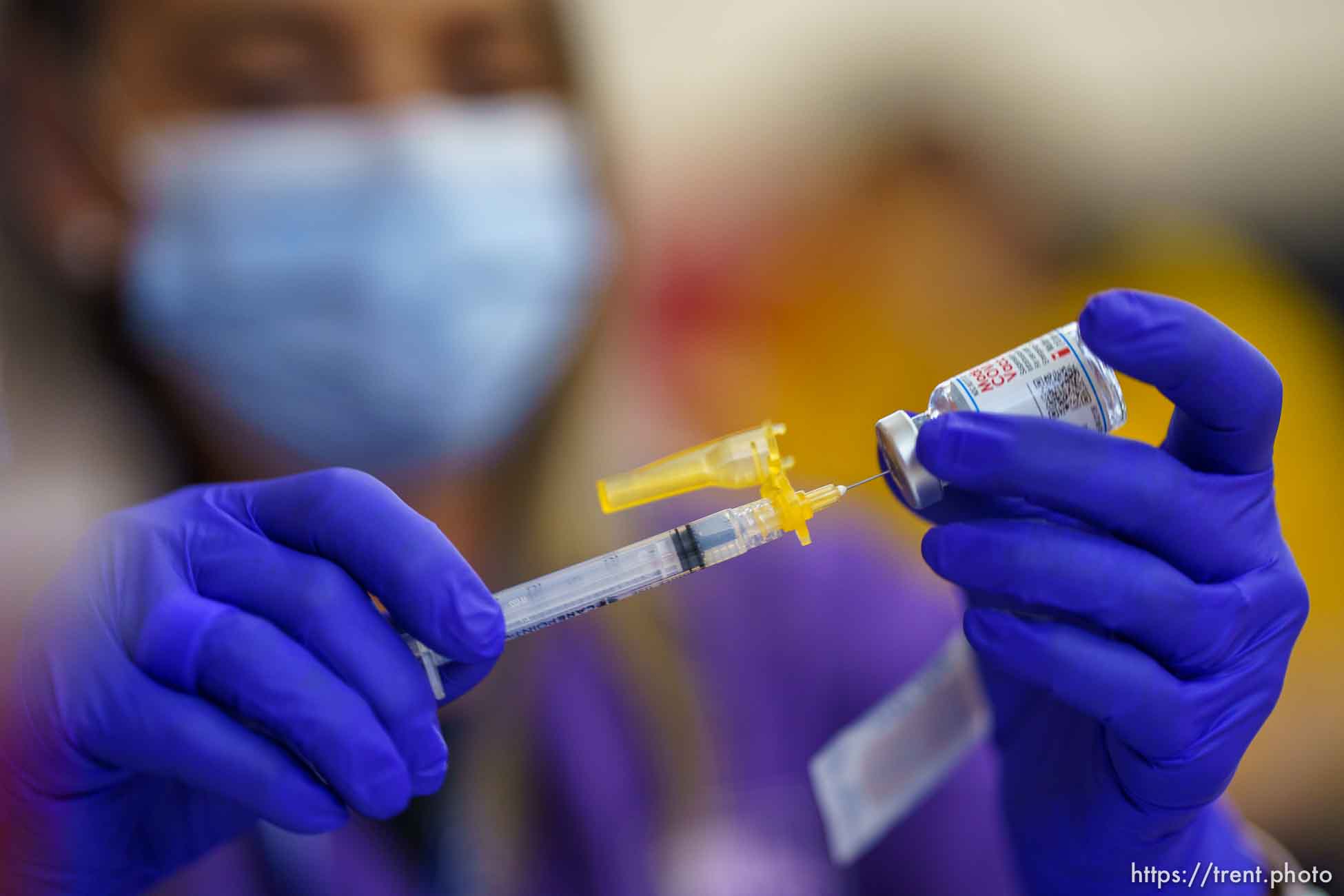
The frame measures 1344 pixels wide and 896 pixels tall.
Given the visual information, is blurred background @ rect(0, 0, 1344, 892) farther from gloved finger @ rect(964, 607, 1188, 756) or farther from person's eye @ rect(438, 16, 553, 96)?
gloved finger @ rect(964, 607, 1188, 756)

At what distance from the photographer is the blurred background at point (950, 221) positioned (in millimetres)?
2301

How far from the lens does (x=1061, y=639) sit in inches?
32.2

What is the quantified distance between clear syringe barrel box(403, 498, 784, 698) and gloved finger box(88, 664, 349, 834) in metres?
0.18

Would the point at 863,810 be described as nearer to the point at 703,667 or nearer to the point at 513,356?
the point at 703,667

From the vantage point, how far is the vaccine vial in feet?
2.60

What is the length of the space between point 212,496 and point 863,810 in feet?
3.10

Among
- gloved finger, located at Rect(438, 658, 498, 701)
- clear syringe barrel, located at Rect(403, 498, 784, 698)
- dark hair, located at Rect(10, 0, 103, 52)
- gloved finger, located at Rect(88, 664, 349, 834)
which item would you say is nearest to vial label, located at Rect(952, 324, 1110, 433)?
clear syringe barrel, located at Rect(403, 498, 784, 698)

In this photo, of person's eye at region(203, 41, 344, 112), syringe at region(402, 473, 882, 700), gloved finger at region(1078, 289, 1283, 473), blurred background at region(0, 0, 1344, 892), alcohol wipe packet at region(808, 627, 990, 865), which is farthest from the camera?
blurred background at region(0, 0, 1344, 892)

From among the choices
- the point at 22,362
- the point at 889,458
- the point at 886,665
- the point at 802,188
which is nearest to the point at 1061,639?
the point at 889,458

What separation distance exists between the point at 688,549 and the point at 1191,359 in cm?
52

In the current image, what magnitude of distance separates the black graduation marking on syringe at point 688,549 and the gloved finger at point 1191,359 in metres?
0.44

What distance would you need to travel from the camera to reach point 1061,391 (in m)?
0.81

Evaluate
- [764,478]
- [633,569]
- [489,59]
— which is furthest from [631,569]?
[489,59]

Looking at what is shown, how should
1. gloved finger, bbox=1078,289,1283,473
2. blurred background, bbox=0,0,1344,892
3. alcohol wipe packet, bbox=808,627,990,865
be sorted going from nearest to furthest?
1. gloved finger, bbox=1078,289,1283,473
2. alcohol wipe packet, bbox=808,627,990,865
3. blurred background, bbox=0,0,1344,892
